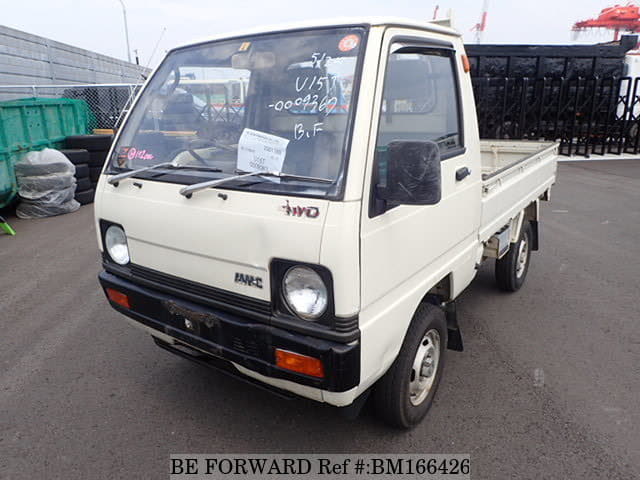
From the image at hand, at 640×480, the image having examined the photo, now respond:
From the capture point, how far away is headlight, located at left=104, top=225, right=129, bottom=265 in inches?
104

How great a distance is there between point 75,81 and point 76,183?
771 cm

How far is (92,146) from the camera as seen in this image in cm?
923

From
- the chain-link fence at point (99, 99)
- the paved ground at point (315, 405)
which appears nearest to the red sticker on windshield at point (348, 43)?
the paved ground at point (315, 405)

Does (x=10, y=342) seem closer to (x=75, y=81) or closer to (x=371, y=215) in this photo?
(x=371, y=215)

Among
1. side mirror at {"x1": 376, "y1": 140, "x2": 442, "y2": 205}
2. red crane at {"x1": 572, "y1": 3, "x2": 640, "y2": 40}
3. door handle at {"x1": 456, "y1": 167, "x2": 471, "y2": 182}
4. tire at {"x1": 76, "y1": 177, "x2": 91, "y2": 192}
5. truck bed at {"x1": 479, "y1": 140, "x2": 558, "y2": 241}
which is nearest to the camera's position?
side mirror at {"x1": 376, "y1": 140, "x2": 442, "y2": 205}

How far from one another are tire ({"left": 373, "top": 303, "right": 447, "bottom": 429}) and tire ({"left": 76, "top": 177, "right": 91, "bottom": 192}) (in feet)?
25.8

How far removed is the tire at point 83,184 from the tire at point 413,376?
786 cm

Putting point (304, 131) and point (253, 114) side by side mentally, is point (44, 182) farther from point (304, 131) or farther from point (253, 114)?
point (304, 131)

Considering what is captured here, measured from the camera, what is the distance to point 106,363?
3.47m

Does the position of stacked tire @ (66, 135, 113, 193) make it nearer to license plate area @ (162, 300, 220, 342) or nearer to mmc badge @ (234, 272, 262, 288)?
license plate area @ (162, 300, 220, 342)

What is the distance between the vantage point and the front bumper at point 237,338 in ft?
6.45

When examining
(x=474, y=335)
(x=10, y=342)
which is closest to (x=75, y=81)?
(x=10, y=342)

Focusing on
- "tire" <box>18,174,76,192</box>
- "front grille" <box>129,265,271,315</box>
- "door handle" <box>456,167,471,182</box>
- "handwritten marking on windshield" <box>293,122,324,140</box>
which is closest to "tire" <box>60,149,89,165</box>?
"tire" <box>18,174,76,192</box>

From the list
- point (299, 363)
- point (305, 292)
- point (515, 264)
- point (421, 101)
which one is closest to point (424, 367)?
point (299, 363)
